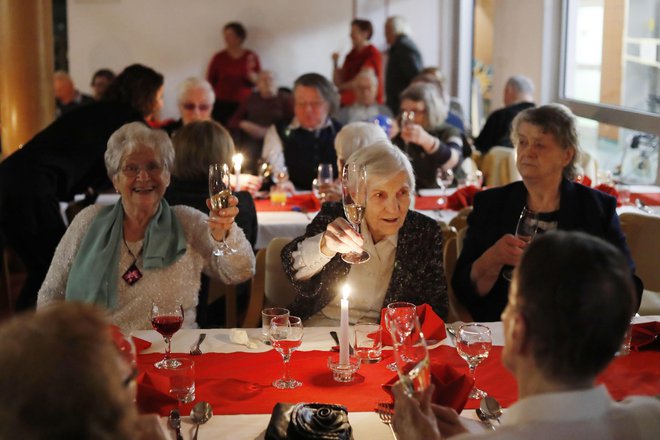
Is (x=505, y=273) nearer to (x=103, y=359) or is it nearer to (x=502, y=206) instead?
(x=502, y=206)

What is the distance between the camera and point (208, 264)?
10.9 feet

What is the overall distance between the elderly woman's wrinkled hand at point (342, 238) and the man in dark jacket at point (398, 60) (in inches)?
291

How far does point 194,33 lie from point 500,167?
19.7 ft

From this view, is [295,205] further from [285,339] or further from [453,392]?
[453,392]

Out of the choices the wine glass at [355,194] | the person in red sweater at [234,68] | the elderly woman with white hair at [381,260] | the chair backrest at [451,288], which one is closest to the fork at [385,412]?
the wine glass at [355,194]

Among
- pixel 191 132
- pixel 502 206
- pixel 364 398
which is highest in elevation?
pixel 191 132

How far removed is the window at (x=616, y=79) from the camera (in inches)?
246

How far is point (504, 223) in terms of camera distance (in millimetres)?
3500

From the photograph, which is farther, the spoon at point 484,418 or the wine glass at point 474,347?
the wine glass at point 474,347

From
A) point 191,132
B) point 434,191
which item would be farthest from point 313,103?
point 191,132

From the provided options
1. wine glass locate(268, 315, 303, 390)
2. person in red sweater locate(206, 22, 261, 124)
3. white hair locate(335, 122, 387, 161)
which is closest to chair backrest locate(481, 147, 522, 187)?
white hair locate(335, 122, 387, 161)

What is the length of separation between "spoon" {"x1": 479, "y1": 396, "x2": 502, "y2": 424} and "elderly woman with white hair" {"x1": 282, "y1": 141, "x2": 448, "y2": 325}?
932 mm

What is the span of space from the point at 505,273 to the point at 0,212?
287cm

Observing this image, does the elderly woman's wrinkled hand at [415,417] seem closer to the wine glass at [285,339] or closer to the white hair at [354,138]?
the wine glass at [285,339]
